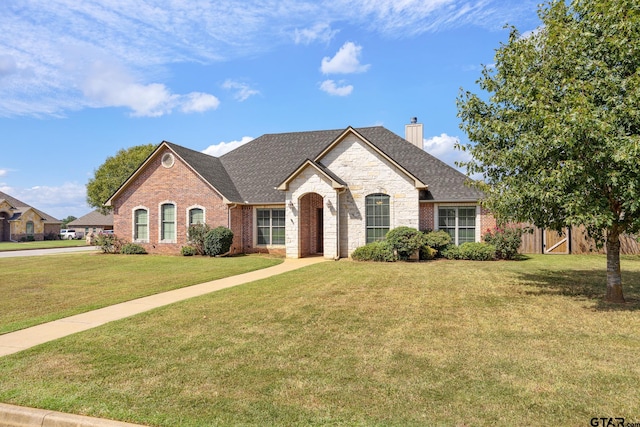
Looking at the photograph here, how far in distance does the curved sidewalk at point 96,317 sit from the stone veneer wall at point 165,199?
1009 cm

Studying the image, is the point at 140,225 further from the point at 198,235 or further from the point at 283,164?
the point at 283,164

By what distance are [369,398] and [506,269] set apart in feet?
43.2

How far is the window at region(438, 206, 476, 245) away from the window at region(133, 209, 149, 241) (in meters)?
17.4

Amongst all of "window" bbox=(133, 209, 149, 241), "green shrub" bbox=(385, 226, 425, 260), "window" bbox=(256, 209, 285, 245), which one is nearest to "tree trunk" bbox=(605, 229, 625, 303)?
"green shrub" bbox=(385, 226, 425, 260)

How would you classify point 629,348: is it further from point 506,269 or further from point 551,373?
point 506,269

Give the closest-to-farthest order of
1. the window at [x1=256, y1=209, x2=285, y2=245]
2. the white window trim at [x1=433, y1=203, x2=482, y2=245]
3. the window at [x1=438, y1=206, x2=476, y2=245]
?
the white window trim at [x1=433, y1=203, x2=482, y2=245], the window at [x1=438, y1=206, x2=476, y2=245], the window at [x1=256, y1=209, x2=285, y2=245]

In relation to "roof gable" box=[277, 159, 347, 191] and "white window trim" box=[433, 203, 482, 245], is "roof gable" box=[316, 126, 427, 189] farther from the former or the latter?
"white window trim" box=[433, 203, 482, 245]

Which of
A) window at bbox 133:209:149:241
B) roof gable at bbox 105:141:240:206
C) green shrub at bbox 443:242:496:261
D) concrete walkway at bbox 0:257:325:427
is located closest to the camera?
concrete walkway at bbox 0:257:325:427

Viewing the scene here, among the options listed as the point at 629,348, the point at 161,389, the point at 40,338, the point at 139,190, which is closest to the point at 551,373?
the point at 629,348

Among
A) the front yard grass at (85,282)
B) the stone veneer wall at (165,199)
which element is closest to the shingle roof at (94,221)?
the stone veneer wall at (165,199)

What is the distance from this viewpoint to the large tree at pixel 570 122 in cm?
781

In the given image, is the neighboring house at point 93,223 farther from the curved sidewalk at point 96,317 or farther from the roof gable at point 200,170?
the curved sidewalk at point 96,317

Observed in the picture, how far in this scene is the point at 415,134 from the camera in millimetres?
24719

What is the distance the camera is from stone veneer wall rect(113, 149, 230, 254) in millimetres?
22828
